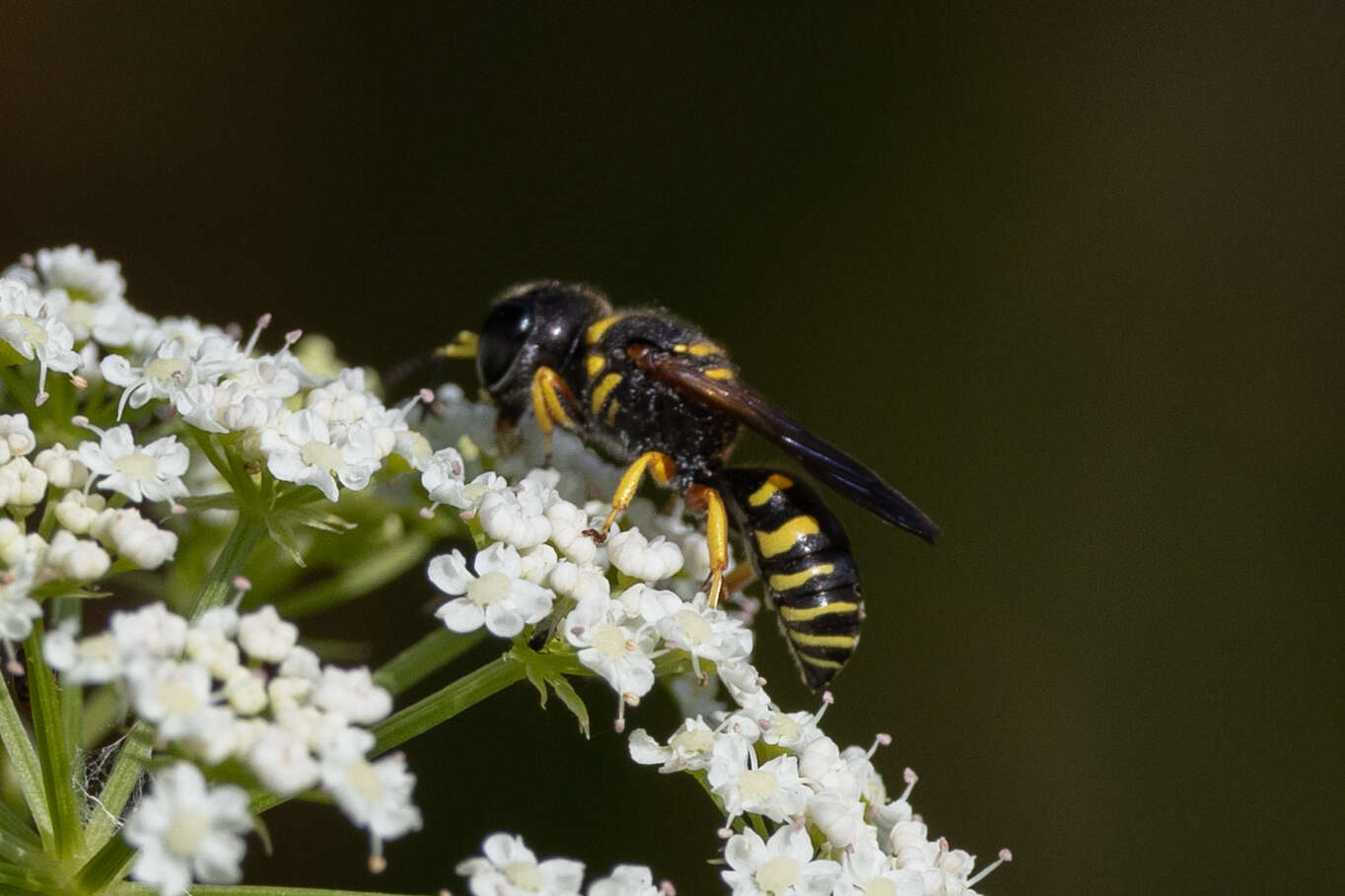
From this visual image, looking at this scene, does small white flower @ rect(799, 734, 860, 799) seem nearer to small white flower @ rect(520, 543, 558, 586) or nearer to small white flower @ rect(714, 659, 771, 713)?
small white flower @ rect(714, 659, 771, 713)

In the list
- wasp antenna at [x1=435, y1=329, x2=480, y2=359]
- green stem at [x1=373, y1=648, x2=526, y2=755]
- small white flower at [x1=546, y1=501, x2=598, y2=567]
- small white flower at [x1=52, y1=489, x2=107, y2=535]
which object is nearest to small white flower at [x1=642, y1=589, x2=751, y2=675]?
small white flower at [x1=546, y1=501, x2=598, y2=567]

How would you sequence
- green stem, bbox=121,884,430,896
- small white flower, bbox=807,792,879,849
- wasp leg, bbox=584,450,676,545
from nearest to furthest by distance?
green stem, bbox=121,884,430,896, small white flower, bbox=807,792,879,849, wasp leg, bbox=584,450,676,545

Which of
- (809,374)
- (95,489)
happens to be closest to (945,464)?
(809,374)

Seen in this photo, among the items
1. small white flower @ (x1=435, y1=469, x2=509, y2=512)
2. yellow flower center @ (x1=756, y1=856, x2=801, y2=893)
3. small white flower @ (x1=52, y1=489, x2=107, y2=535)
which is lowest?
yellow flower center @ (x1=756, y1=856, x2=801, y2=893)

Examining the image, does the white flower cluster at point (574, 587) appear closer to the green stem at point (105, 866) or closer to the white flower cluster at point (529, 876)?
the white flower cluster at point (529, 876)

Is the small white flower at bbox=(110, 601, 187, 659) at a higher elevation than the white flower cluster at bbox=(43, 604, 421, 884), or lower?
higher

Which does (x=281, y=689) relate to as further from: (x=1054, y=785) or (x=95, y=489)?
(x=1054, y=785)

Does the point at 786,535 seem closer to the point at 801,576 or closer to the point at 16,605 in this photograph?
the point at 801,576
